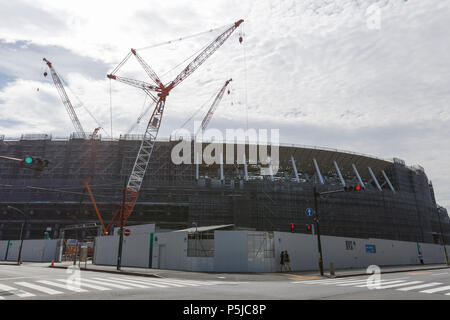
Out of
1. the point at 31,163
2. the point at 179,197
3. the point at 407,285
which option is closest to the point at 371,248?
the point at 407,285

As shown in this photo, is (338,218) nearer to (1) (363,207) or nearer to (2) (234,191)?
(1) (363,207)

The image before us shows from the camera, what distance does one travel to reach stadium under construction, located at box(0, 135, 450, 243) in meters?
55.3

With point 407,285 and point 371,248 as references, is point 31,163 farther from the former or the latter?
point 371,248

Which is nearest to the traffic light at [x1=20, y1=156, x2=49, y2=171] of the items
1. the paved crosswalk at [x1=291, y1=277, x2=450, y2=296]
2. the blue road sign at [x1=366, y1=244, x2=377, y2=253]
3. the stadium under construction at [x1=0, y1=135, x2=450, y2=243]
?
the paved crosswalk at [x1=291, y1=277, x2=450, y2=296]

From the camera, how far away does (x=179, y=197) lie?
60594 millimetres

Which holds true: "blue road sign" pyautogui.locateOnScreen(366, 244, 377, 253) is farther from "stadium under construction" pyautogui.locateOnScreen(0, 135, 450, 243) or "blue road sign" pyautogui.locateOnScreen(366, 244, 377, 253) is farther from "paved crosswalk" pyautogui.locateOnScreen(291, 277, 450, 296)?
"stadium under construction" pyautogui.locateOnScreen(0, 135, 450, 243)

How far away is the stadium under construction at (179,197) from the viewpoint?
55312 millimetres

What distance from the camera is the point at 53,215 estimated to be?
204ft

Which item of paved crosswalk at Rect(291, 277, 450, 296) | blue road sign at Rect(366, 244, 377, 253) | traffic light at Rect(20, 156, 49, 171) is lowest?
paved crosswalk at Rect(291, 277, 450, 296)

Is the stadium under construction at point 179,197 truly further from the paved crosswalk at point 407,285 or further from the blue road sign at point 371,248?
the paved crosswalk at point 407,285

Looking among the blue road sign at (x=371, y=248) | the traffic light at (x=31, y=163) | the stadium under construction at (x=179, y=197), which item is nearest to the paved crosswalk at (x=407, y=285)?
the traffic light at (x=31, y=163)

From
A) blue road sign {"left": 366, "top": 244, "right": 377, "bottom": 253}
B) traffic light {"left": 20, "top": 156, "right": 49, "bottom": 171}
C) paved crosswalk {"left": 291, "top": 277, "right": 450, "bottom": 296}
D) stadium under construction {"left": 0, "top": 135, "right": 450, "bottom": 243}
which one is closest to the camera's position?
paved crosswalk {"left": 291, "top": 277, "right": 450, "bottom": 296}
